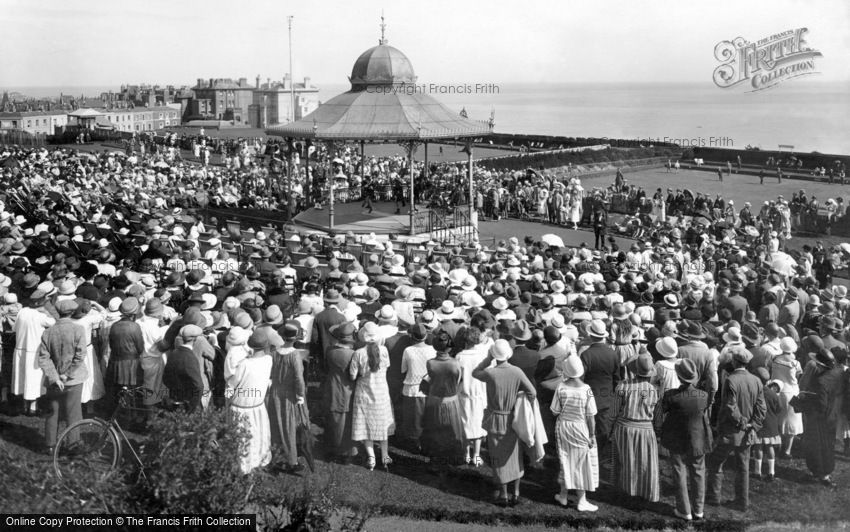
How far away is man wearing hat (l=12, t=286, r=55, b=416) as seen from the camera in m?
10.6

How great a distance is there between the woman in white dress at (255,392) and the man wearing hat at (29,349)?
311 cm

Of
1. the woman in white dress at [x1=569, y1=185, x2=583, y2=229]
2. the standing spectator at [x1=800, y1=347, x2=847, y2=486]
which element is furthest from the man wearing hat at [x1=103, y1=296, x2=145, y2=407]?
the woman in white dress at [x1=569, y1=185, x2=583, y2=229]

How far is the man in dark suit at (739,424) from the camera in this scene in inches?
346

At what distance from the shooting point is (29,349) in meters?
10.6

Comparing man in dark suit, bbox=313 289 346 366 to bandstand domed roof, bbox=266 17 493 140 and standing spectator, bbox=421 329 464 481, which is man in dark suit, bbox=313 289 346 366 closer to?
standing spectator, bbox=421 329 464 481

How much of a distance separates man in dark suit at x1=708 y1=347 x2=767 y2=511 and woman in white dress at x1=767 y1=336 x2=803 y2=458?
3.52 feet

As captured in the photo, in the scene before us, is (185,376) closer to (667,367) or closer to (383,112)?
(667,367)

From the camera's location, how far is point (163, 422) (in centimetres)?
630

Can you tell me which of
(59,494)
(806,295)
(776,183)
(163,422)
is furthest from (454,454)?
(776,183)

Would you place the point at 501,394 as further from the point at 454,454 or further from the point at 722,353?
the point at 722,353

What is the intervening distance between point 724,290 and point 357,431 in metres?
7.08

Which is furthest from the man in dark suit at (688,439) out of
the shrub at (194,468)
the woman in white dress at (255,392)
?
the shrub at (194,468)

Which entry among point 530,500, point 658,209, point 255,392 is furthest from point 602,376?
point 658,209

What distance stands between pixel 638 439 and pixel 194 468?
4.75 m
